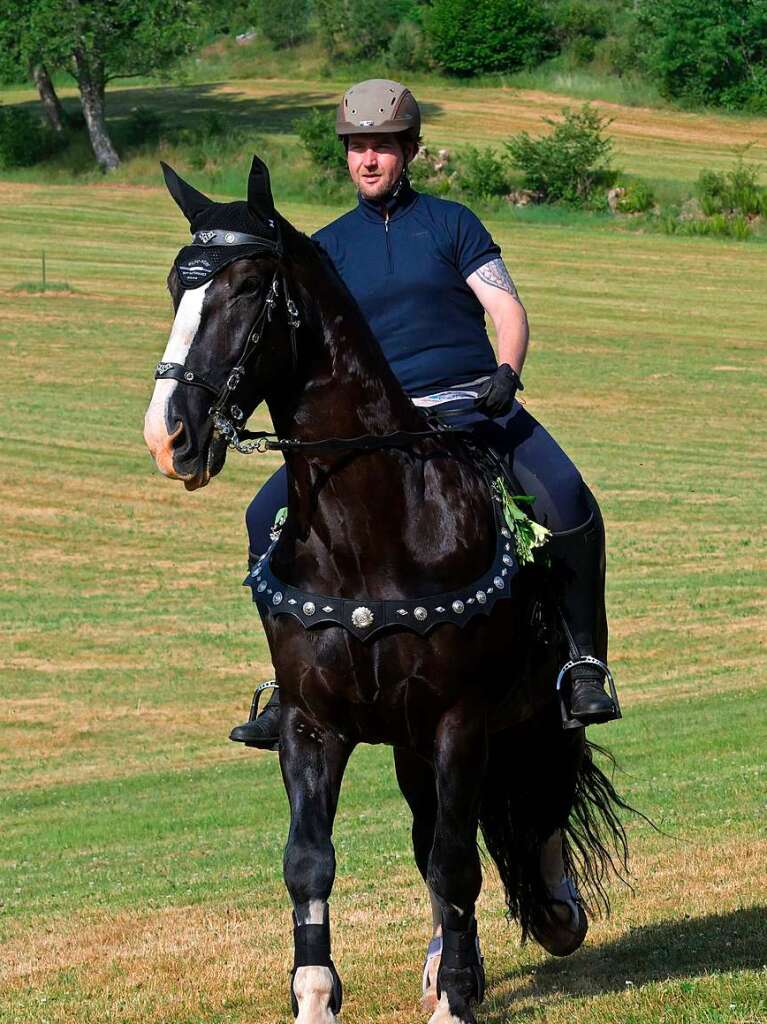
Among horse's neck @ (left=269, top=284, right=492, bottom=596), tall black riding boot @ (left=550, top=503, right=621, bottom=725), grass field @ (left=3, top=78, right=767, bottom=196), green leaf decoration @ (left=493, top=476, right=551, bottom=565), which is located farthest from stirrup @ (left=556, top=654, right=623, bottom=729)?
grass field @ (left=3, top=78, right=767, bottom=196)

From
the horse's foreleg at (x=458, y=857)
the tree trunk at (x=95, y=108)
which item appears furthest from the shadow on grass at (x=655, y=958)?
the tree trunk at (x=95, y=108)

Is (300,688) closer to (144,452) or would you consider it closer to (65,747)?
(65,747)

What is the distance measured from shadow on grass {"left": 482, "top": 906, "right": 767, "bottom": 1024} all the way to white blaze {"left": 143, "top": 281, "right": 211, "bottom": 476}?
2731mm

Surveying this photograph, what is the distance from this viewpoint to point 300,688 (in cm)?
605

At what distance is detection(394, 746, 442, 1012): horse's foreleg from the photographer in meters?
7.15

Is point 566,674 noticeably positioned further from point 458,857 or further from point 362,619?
point 362,619

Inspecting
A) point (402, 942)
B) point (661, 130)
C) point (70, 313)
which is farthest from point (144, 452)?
point (661, 130)

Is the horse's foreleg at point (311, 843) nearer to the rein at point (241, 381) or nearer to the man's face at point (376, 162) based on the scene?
the rein at point (241, 381)

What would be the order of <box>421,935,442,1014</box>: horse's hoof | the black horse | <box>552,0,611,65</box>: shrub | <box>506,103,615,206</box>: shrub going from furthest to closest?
<box>552,0,611,65</box>: shrub → <box>506,103,615,206</box>: shrub → <box>421,935,442,1014</box>: horse's hoof → the black horse

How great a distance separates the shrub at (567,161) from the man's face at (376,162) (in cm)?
5203

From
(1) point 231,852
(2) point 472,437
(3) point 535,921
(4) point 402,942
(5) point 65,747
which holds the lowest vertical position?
(5) point 65,747

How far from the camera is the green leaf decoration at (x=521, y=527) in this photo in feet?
21.4

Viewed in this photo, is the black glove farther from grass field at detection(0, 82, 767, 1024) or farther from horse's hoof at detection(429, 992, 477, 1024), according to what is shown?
grass field at detection(0, 82, 767, 1024)

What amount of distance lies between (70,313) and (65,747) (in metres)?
28.4
